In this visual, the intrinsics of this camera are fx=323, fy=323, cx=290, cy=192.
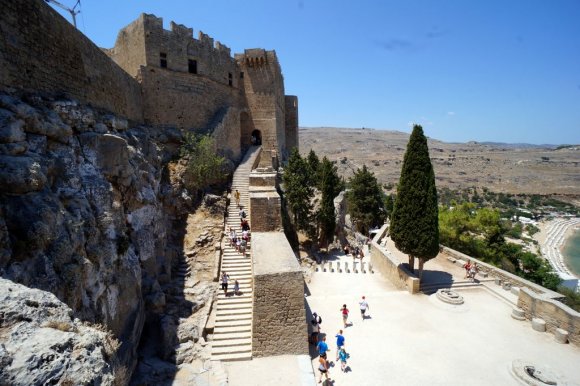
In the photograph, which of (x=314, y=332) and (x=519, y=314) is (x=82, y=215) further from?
(x=519, y=314)

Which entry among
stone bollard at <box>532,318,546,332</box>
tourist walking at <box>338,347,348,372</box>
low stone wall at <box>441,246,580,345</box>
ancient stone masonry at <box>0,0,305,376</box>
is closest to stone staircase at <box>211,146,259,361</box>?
ancient stone masonry at <box>0,0,305,376</box>

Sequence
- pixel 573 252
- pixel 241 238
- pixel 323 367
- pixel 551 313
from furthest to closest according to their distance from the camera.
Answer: pixel 573 252, pixel 241 238, pixel 551 313, pixel 323 367

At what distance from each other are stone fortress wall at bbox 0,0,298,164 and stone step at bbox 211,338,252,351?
30.5ft

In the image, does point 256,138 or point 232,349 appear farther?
point 256,138

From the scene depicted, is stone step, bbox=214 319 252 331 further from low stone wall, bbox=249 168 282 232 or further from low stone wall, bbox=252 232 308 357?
low stone wall, bbox=249 168 282 232

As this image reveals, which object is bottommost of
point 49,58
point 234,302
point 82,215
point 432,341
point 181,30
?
point 432,341

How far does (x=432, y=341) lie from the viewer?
11.6m

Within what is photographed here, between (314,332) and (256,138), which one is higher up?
(256,138)

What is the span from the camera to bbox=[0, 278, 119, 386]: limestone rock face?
9.16 feet

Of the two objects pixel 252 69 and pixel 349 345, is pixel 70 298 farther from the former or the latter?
pixel 252 69

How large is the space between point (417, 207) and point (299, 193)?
7957 millimetres

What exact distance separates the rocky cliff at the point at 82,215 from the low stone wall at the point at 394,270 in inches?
430

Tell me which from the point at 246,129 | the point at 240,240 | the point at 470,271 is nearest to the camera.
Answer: the point at 240,240

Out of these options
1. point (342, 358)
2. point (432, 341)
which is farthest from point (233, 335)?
point (432, 341)
